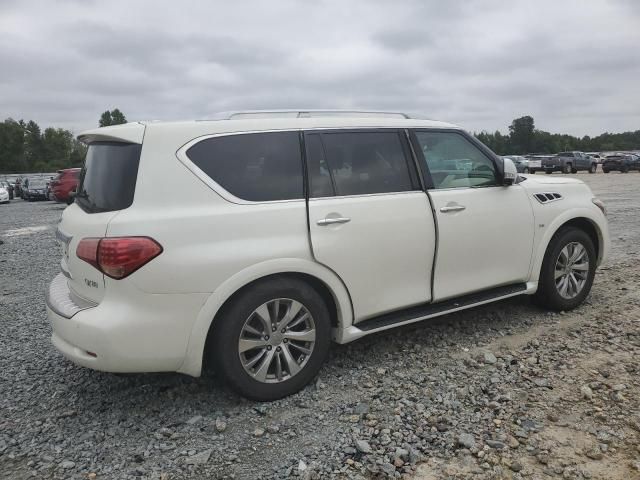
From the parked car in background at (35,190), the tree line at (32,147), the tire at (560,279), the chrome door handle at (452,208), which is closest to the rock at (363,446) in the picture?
the chrome door handle at (452,208)

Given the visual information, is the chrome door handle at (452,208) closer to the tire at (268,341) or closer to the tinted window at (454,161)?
the tinted window at (454,161)

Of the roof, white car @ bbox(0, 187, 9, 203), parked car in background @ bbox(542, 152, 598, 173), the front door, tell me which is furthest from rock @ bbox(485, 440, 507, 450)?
parked car in background @ bbox(542, 152, 598, 173)

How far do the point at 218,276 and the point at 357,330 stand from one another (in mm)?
1070

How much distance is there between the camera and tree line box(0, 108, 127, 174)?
8756 cm

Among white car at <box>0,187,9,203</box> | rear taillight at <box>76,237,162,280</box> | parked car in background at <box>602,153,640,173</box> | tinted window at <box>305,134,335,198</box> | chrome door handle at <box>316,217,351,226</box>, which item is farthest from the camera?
parked car in background at <box>602,153,640,173</box>

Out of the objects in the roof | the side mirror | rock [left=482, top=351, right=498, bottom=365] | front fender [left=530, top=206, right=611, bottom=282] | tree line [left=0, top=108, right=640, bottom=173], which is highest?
tree line [left=0, top=108, right=640, bottom=173]

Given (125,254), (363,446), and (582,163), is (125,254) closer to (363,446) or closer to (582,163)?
(363,446)

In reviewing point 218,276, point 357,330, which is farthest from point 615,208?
point 218,276

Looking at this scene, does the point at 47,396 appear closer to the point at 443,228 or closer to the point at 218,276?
the point at 218,276

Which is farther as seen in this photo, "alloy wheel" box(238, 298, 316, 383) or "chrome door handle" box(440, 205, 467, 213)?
"chrome door handle" box(440, 205, 467, 213)

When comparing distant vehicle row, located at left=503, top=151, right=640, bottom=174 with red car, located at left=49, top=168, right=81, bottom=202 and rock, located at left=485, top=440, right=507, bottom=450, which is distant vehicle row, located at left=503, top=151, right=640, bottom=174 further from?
rock, located at left=485, top=440, right=507, bottom=450

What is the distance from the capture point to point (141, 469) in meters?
2.73

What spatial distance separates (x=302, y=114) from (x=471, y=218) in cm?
150

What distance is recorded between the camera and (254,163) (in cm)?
333
